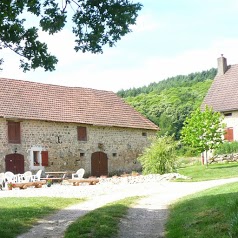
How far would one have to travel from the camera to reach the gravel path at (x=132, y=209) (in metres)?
10.6

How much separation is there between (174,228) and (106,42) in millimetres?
4179

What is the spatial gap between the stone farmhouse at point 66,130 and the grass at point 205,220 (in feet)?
59.5

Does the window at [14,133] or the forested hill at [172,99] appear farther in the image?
the forested hill at [172,99]

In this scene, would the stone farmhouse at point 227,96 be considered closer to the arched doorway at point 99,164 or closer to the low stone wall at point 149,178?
the arched doorway at point 99,164

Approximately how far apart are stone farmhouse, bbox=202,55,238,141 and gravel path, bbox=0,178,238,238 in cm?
1611

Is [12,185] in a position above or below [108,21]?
below

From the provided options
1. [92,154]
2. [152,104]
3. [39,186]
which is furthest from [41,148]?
[152,104]

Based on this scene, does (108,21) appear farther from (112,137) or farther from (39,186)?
(112,137)

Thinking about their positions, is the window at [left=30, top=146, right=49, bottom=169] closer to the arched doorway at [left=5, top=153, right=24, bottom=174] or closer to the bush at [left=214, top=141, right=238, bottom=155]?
the arched doorway at [left=5, top=153, right=24, bottom=174]

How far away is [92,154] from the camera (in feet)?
110

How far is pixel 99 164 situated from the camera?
33.8 meters

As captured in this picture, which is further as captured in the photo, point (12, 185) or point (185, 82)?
point (185, 82)

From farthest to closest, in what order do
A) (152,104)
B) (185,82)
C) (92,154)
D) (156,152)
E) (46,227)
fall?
(185,82) → (152,104) → (92,154) → (156,152) → (46,227)

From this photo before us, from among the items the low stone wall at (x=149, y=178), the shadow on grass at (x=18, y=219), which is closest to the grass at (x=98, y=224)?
the shadow on grass at (x=18, y=219)
